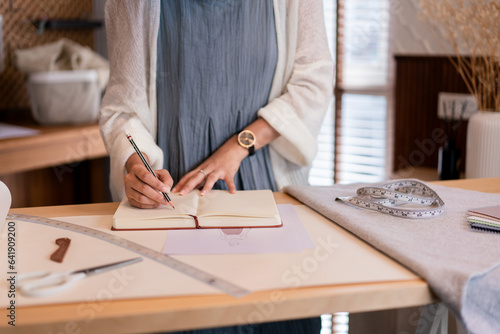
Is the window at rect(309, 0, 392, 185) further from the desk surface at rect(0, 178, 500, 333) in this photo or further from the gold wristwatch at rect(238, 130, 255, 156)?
the desk surface at rect(0, 178, 500, 333)

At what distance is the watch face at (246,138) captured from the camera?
4.21ft

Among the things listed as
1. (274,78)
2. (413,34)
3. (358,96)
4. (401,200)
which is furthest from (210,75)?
(358,96)

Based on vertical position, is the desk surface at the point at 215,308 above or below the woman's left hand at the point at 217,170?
below

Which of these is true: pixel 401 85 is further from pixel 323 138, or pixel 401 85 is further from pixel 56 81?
pixel 56 81

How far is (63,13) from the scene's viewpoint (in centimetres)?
300

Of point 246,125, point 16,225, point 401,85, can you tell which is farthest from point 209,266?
point 401,85

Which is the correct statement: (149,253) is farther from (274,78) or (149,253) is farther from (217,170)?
(274,78)

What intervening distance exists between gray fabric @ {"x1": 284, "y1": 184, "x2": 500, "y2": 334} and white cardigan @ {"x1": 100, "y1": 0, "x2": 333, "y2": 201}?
26 cm

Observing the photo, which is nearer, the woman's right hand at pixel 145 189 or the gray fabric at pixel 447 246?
the gray fabric at pixel 447 246

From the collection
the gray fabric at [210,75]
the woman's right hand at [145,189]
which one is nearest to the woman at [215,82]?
the gray fabric at [210,75]

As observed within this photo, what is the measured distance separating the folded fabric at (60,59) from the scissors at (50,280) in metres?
2.07

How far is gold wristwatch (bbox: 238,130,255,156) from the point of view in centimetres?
128

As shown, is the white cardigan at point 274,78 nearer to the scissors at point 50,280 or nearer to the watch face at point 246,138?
the watch face at point 246,138

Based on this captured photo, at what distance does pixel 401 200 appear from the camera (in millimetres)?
1041
